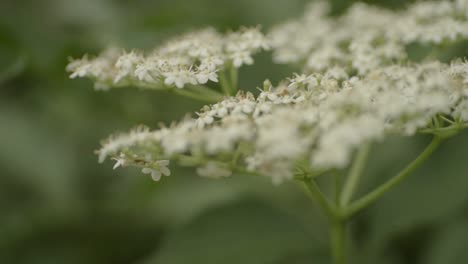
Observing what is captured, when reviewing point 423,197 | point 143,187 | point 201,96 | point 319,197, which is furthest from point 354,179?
point 143,187

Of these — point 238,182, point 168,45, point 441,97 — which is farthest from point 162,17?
point 441,97

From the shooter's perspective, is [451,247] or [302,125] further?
[451,247]

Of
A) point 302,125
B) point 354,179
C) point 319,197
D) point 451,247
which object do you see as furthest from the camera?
point 451,247

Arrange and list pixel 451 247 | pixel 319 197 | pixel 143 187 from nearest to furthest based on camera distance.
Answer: pixel 319 197, pixel 451 247, pixel 143 187

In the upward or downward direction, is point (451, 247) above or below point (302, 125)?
below

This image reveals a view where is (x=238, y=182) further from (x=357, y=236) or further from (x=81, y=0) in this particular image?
(x=81, y=0)

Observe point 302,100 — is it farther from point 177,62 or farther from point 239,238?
point 239,238

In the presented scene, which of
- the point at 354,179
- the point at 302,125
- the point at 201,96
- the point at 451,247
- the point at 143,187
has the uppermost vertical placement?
the point at 143,187
